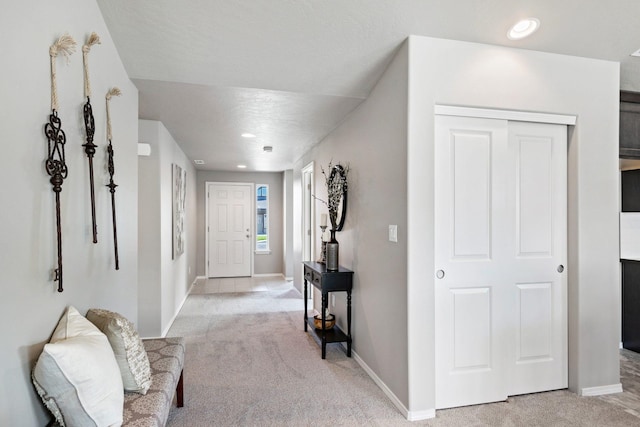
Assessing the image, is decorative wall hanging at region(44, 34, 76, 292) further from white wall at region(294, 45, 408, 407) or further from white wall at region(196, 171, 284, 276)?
white wall at region(196, 171, 284, 276)

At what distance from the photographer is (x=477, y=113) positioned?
242 centimetres

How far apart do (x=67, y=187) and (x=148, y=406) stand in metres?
1.00

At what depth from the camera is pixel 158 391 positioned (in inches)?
66.4

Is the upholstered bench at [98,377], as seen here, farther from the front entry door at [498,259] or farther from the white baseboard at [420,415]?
the front entry door at [498,259]

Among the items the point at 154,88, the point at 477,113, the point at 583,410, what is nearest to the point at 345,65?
the point at 477,113

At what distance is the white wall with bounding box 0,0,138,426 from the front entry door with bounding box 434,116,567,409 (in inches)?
79.7

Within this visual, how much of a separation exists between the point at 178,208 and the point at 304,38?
323cm

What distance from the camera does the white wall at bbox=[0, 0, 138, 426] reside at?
3.56ft

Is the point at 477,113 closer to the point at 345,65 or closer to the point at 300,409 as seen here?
the point at 345,65

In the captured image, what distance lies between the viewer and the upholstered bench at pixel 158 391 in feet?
4.82

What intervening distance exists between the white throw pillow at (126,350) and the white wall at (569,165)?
152 cm

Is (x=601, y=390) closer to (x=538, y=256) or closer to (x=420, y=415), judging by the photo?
(x=538, y=256)

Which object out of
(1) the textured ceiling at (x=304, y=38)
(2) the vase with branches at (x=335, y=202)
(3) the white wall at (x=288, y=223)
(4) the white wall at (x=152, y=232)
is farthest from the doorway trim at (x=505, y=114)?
(3) the white wall at (x=288, y=223)

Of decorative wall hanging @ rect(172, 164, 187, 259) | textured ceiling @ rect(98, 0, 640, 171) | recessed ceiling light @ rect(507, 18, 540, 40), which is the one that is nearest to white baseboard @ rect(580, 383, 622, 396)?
textured ceiling @ rect(98, 0, 640, 171)
